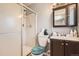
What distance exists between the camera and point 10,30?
3.45 feet

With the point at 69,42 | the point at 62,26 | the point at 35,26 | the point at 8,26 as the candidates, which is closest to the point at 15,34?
the point at 8,26

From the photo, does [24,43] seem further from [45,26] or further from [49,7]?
[49,7]

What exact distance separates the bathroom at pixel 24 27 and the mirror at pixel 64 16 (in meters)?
0.03

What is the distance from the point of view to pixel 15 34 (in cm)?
109

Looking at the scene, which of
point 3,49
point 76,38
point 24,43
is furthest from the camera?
point 76,38

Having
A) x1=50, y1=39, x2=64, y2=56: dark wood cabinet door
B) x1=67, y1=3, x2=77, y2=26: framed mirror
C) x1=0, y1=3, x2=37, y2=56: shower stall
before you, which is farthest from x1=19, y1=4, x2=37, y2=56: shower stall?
x1=67, y1=3, x2=77, y2=26: framed mirror

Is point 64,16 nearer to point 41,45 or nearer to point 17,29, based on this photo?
point 41,45

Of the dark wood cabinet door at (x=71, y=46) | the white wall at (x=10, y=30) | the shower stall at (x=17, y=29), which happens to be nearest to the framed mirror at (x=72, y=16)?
the dark wood cabinet door at (x=71, y=46)

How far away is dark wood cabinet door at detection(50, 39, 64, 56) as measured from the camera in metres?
1.09

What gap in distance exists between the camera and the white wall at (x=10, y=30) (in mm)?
1002

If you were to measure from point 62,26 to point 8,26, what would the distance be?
533 mm

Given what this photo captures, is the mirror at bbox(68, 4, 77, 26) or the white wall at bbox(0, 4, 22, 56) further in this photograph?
the mirror at bbox(68, 4, 77, 26)

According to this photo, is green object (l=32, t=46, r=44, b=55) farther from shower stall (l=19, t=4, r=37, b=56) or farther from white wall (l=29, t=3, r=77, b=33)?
white wall (l=29, t=3, r=77, b=33)

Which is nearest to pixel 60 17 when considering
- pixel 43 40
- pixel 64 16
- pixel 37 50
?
pixel 64 16
